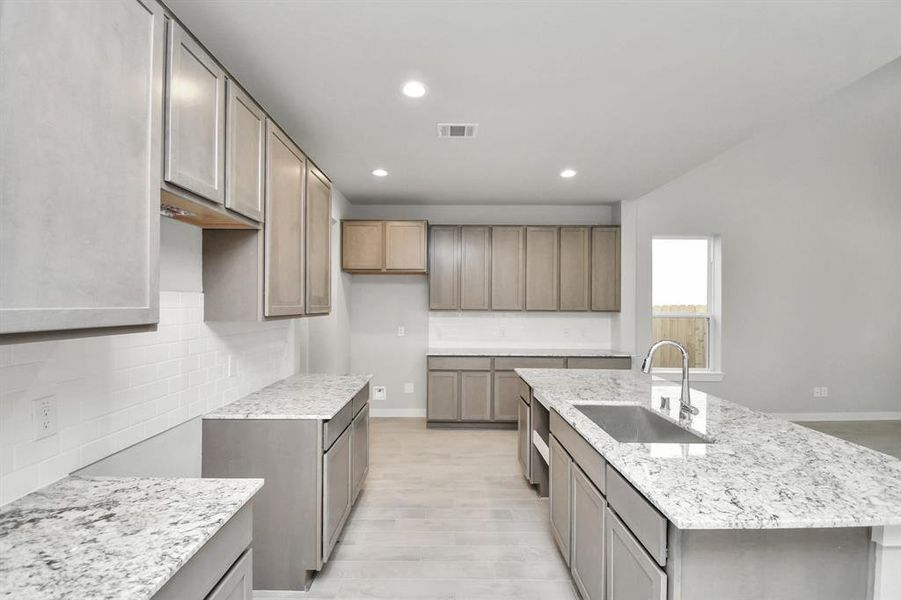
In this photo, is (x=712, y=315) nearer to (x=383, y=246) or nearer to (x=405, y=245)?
(x=405, y=245)

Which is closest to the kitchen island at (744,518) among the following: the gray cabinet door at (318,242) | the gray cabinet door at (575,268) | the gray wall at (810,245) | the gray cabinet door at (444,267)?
the gray cabinet door at (318,242)

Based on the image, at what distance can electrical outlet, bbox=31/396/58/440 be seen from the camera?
126cm

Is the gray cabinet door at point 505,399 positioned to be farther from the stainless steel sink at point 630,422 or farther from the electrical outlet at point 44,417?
the electrical outlet at point 44,417

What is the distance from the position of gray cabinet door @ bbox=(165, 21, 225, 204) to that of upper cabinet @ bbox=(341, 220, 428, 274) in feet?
10.2

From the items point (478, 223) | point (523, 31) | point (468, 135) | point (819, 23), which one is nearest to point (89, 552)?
point (523, 31)

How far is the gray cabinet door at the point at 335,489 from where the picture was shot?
215cm

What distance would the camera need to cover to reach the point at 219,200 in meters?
1.67

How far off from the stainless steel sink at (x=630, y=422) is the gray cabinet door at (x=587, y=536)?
1.32 feet

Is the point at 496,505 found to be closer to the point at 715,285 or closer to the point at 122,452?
the point at 122,452

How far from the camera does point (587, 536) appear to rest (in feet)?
5.96

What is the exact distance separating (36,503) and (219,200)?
110 cm

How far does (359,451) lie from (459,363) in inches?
83.3

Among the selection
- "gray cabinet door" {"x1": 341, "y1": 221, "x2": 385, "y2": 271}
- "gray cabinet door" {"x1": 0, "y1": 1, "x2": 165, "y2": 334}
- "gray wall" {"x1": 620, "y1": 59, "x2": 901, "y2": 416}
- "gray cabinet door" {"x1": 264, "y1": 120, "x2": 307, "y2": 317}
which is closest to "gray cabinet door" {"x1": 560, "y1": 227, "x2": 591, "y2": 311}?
"gray wall" {"x1": 620, "y1": 59, "x2": 901, "y2": 416}

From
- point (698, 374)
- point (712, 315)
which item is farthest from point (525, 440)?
point (712, 315)
